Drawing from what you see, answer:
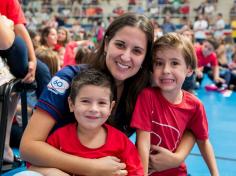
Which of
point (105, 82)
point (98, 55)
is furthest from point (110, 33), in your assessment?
point (105, 82)

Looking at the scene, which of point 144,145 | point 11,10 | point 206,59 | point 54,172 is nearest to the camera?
point 54,172

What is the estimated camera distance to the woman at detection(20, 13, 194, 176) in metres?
1.09

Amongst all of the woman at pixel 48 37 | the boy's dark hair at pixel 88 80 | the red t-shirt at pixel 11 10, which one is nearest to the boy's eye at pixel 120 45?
the boy's dark hair at pixel 88 80

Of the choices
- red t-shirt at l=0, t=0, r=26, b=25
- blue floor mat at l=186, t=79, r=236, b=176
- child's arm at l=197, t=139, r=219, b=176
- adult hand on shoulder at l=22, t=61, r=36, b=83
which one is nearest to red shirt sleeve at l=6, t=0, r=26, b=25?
red t-shirt at l=0, t=0, r=26, b=25

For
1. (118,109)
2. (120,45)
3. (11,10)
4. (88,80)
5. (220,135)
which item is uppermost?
(11,10)

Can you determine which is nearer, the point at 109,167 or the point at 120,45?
the point at 109,167

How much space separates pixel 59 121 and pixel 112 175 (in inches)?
10.9

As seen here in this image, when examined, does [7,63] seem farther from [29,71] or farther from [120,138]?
[120,138]

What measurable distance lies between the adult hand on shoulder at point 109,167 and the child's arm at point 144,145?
0.37 feet

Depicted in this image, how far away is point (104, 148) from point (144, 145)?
167mm

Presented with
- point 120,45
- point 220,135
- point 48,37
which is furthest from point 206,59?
point 120,45

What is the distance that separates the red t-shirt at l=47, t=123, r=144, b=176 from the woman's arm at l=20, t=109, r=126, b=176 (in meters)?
0.03

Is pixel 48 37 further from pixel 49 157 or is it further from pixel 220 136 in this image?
pixel 49 157

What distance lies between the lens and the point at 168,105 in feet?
4.33
